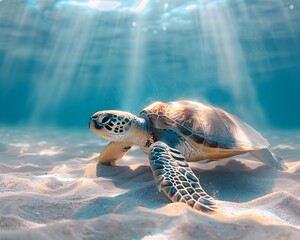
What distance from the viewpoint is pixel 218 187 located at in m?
3.22

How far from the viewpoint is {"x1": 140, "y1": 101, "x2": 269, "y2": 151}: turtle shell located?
3.51 m

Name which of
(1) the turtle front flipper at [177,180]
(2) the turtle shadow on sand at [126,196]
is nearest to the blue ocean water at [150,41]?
(2) the turtle shadow on sand at [126,196]

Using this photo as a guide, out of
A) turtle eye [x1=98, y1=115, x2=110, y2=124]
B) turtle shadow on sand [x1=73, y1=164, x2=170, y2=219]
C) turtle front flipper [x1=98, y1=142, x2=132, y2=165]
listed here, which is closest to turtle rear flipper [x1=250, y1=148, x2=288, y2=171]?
turtle shadow on sand [x1=73, y1=164, x2=170, y2=219]

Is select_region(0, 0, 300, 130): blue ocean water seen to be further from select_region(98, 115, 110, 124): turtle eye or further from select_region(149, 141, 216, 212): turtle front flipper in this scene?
select_region(149, 141, 216, 212): turtle front flipper

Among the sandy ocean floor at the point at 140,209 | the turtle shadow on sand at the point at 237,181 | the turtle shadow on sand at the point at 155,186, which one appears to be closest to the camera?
the sandy ocean floor at the point at 140,209

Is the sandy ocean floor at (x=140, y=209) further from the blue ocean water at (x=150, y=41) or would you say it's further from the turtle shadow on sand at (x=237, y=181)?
the blue ocean water at (x=150, y=41)

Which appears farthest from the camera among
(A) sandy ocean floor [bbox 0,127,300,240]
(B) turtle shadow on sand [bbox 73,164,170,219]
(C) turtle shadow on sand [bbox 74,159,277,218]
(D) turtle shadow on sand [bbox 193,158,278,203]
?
(D) turtle shadow on sand [bbox 193,158,278,203]

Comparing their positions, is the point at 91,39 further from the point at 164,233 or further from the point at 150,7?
the point at 164,233

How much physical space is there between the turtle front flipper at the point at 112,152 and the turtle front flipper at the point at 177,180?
122cm

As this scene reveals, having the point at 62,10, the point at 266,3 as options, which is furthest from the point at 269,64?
the point at 62,10

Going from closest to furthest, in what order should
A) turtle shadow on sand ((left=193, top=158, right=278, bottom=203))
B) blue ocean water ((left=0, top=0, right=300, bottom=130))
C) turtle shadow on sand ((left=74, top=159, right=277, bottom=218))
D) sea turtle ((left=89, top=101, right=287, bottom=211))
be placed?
turtle shadow on sand ((left=74, top=159, right=277, bottom=218)) → turtle shadow on sand ((left=193, top=158, right=278, bottom=203)) → sea turtle ((left=89, top=101, right=287, bottom=211)) → blue ocean water ((left=0, top=0, right=300, bottom=130))

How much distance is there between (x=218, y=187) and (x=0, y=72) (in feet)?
156

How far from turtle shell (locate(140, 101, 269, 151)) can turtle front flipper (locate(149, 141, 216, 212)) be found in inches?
22.3

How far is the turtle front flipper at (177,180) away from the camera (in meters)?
2.31
